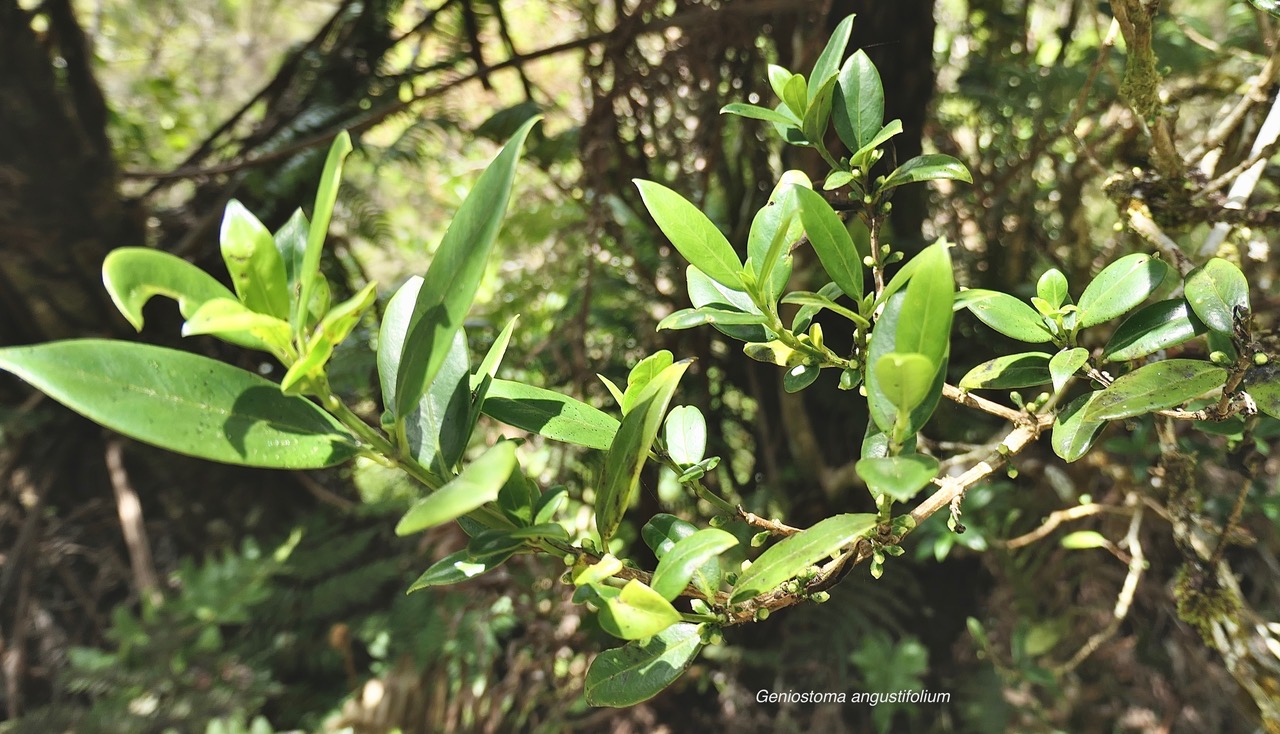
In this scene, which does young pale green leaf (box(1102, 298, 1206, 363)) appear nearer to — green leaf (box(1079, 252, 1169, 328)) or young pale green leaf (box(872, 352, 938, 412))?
green leaf (box(1079, 252, 1169, 328))

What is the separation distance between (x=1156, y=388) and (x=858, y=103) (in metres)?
0.19

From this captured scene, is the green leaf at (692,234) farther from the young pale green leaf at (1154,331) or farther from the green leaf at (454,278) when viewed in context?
the young pale green leaf at (1154,331)

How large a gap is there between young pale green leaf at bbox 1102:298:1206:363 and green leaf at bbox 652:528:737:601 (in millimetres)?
217

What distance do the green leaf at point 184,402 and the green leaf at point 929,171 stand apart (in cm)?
28

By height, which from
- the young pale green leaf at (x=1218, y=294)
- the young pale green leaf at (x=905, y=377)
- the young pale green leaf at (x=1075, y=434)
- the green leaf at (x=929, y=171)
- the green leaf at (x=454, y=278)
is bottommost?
the young pale green leaf at (x=1075, y=434)

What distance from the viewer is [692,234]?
313 mm

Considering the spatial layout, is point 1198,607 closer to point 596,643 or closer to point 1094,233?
point 596,643

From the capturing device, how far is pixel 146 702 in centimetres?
83

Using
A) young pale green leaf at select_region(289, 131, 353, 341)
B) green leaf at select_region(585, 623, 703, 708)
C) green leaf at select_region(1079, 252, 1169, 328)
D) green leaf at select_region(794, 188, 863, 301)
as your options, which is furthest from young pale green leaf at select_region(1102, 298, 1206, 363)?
young pale green leaf at select_region(289, 131, 353, 341)

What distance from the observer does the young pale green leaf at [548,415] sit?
313mm

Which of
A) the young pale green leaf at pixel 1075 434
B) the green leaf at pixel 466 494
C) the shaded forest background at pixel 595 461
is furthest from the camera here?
the shaded forest background at pixel 595 461

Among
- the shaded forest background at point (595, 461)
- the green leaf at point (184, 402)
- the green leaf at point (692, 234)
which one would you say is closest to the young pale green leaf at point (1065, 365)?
the green leaf at point (692, 234)

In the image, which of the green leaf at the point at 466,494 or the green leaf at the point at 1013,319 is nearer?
the green leaf at the point at 466,494

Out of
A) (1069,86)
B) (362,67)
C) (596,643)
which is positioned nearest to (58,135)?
(362,67)
